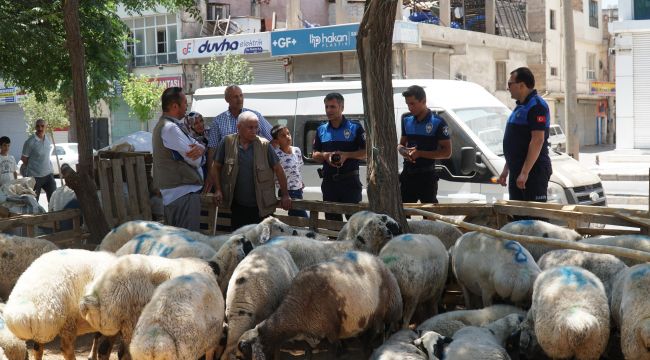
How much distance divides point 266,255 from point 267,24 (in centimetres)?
3292

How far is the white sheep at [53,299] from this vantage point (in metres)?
5.92

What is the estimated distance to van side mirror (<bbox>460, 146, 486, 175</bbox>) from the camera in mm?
10141

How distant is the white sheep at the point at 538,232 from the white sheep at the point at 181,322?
3.01 metres

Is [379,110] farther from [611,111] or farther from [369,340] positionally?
[611,111]

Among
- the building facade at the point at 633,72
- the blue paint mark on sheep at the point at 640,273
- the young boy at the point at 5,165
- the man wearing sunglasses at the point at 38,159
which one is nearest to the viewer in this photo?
the blue paint mark on sheep at the point at 640,273

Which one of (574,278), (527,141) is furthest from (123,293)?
(527,141)

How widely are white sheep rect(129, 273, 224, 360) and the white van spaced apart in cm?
525

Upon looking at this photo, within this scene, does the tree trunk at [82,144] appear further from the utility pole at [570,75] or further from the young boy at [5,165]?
the utility pole at [570,75]

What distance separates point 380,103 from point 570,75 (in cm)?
1082

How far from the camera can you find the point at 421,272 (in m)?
6.73

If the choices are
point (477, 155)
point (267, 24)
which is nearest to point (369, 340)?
point (477, 155)

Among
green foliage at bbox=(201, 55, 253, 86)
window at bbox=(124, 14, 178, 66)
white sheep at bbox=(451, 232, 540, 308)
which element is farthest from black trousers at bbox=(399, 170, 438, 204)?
window at bbox=(124, 14, 178, 66)

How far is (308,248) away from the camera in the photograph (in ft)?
23.1

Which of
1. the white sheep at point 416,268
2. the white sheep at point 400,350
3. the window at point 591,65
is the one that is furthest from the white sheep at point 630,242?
the window at point 591,65
